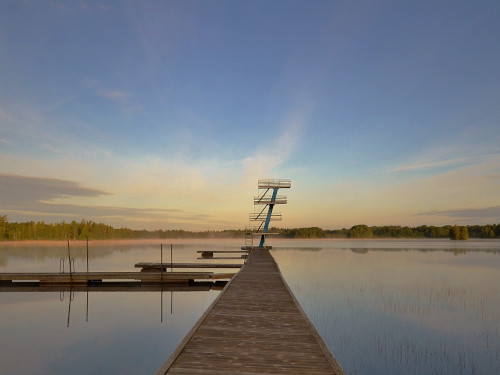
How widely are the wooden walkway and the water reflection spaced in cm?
341

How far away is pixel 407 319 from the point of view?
1294cm

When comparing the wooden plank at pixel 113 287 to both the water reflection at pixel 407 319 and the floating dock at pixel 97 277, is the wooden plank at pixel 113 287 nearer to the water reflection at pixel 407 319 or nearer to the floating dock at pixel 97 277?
the floating dock at pixel 97 277

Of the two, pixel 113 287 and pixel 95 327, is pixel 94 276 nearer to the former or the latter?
pixel 113 287

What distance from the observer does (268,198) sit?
30375 millimetres

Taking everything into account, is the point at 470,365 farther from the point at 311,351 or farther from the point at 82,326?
the point at 82,326

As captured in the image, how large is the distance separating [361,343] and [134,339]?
27.0ft

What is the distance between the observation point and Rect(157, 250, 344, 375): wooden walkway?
4.61m

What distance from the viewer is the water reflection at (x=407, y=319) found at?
30.0 feet

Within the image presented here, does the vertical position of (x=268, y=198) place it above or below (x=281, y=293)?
above

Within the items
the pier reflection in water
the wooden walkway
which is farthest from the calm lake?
the wooden walkway

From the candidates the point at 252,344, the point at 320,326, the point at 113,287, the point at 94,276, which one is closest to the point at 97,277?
the point at 94,276

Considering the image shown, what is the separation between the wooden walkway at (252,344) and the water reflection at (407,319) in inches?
134

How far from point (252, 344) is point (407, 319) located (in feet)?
34.3

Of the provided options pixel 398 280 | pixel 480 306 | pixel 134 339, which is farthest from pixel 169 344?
pixel 398 280
